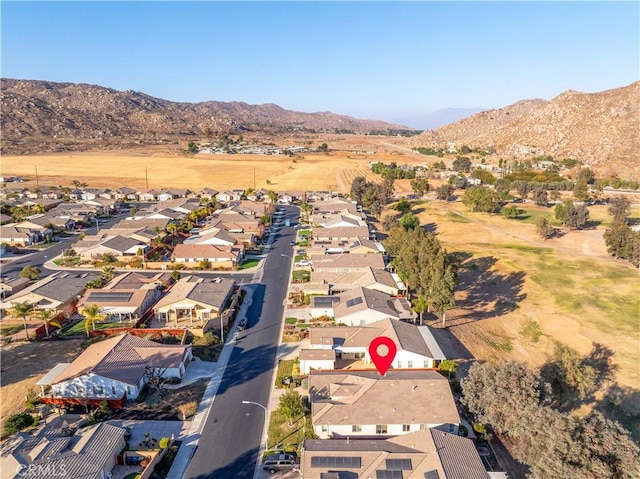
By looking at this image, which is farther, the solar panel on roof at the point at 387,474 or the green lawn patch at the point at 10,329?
the green lawn patch at the point at 10,329

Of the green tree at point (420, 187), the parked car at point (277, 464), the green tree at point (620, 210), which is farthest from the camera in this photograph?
the green tree at point (420, 187)

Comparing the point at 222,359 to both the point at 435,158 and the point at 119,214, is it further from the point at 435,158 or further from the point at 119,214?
the point at 435,158

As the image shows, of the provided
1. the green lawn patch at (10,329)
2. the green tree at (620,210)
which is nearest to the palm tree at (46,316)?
the green lawn patch at (10,329)

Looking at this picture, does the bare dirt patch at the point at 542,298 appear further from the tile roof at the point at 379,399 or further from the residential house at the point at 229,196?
the residential house at the point at 229,196

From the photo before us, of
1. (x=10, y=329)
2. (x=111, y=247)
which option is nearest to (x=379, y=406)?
(x=10, y=329)

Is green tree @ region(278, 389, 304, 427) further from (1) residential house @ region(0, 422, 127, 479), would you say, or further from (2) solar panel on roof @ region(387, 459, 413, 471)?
→ (1) residential house @ region(0, 422, 127, 479)

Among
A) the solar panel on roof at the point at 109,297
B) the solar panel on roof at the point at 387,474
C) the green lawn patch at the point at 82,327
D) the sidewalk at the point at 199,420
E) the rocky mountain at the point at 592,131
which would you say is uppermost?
the rocky mountain at the point at 592,131
